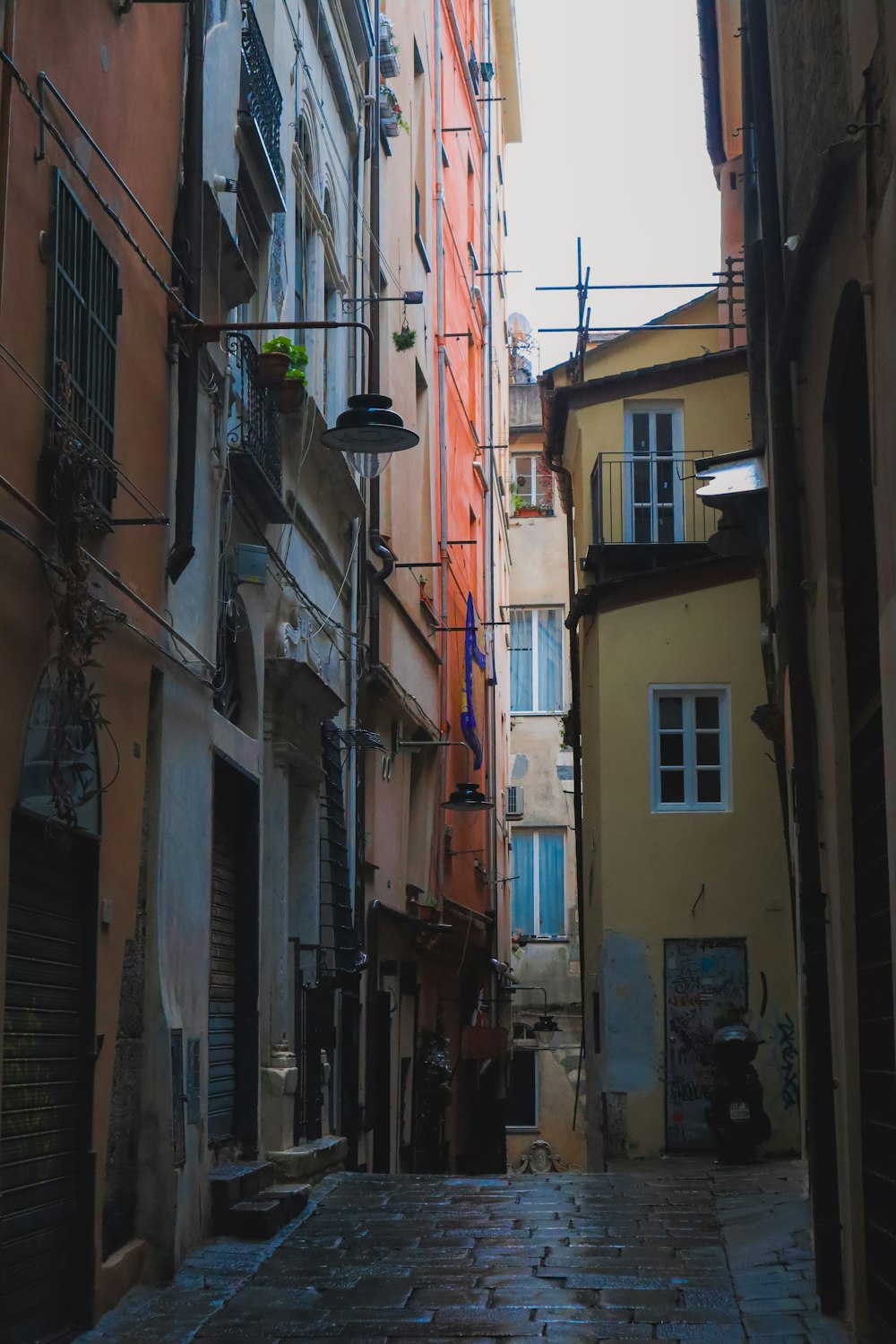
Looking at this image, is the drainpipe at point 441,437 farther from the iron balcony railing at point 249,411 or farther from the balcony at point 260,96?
the iron balcony railing at point 249,411

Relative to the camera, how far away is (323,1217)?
11273 millimetres

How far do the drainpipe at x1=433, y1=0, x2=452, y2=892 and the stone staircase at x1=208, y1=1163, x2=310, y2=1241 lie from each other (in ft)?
43.1

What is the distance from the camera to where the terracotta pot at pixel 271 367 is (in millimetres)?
11961

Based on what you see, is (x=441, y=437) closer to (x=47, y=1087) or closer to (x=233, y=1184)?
(x=233, y=1184)

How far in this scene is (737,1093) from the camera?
1566 cm

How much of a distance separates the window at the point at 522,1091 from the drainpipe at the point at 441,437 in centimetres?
1023

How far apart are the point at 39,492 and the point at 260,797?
546 cm

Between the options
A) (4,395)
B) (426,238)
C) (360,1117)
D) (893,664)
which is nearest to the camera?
(893,664)

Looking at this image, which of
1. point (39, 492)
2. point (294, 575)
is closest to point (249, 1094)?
point (294, 575)

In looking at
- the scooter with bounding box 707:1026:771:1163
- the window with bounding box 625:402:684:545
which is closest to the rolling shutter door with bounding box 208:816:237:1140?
the scooter with bounding box 707:1026:771:1163

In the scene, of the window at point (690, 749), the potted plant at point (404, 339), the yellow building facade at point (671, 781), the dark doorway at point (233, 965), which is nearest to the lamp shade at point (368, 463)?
the dark doorway at point (233, 965)

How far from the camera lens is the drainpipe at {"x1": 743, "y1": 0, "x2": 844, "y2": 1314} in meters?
8.09

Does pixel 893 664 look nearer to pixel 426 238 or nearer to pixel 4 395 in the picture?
pixel 4 395

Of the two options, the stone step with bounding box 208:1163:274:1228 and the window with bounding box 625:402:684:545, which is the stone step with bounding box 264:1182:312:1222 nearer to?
the stone step with bounding box 208:1163:274:1228
